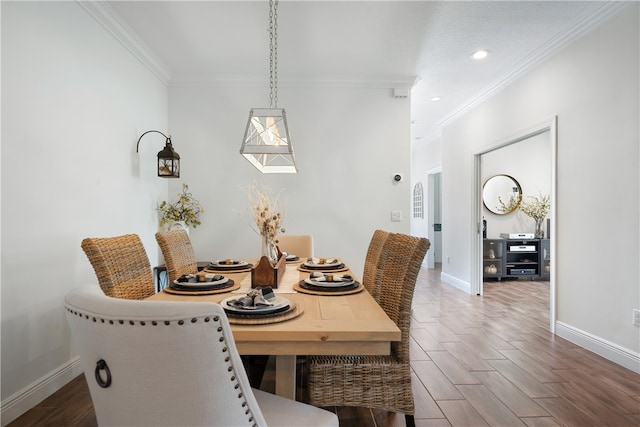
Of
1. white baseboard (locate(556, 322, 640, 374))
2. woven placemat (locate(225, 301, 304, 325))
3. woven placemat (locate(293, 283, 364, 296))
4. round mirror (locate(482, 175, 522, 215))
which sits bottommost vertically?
white baseboard (locate(556, 322, 640, 374))

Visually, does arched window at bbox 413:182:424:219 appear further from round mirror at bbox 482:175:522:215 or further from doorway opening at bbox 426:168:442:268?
round mirror at bbox 482:175:522:215

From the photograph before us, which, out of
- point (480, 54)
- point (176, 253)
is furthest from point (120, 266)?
point (480, 54)

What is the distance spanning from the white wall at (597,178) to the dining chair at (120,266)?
3215mm

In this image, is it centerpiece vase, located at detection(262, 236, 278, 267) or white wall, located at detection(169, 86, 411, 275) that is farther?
white wall, located at detection(169, 86, 411, 275)

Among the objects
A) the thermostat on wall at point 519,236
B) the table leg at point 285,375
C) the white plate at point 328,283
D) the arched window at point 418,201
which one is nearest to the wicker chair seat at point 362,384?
the table leg at point 285,375

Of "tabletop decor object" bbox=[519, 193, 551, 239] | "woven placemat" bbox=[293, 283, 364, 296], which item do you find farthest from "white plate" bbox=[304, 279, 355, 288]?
"tabletop decor object" bbox=[519, 193, 551, 239]

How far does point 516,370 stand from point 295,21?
310 cm

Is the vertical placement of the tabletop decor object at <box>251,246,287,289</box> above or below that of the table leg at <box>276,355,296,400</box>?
above

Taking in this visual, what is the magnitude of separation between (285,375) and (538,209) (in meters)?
6.05

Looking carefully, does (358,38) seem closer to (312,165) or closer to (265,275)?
(312,165)

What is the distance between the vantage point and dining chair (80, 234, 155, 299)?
1.60m

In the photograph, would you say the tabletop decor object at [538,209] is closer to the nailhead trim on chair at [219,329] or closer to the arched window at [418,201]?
the arched window at [418,201]

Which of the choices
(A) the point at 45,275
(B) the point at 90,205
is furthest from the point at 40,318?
(B) the point at 90,205

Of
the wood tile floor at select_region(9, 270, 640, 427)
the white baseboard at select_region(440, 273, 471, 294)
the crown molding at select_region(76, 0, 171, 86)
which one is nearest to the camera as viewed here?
the wood tile floor at select_region(9, 270, 640, 427)
